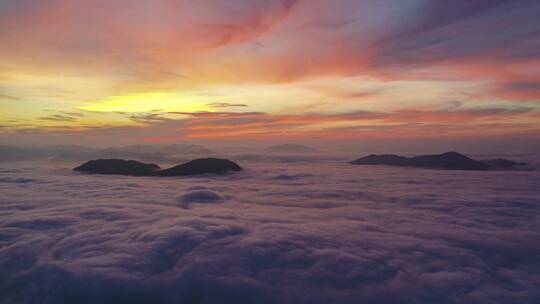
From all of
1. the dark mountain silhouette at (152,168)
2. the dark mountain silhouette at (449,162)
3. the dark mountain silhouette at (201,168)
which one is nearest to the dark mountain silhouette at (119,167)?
the dark mountain silhouette at (152,168)

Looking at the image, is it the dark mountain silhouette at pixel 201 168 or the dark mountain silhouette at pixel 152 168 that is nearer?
the dark mountain silhouette at pixel 201 168

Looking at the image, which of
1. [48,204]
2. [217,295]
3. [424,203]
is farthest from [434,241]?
[48,204]

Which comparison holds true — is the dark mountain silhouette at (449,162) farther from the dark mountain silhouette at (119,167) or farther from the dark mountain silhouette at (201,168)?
the dark mountain silhouette at (119,167)

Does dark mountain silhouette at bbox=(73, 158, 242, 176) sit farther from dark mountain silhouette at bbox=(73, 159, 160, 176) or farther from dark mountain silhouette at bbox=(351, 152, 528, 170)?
dark mountain silhouette at bbox=(351, 152, 528, 170)

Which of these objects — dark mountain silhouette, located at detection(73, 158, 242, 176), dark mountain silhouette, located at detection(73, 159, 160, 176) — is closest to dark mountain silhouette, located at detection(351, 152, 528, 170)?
dark mountain silhouette, located at detection(73, 158, 242, 176)

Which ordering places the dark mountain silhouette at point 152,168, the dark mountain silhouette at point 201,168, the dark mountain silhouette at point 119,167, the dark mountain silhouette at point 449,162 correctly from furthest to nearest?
the dark mountain silhouette at point 449,162 → the dark mountain silhouette at point 119,167 → the dark mountain silhouette at point 152,168 → the dark mountain silhouette at point 201,168

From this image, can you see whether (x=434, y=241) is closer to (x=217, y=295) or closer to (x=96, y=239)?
(x=217, y=295)

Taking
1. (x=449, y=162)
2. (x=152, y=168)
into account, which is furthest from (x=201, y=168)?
(x=449, y=162)
